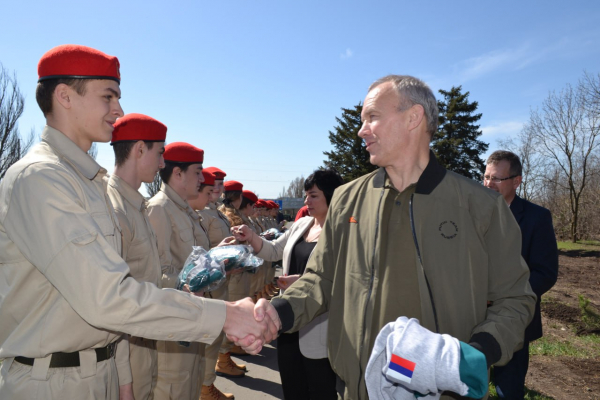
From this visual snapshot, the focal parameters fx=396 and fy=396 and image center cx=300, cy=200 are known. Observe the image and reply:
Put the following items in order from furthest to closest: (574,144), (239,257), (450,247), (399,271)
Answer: (574,144)
(239,257)
(399,271)
(450,247)

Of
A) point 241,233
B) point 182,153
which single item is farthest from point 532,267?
point 182,153

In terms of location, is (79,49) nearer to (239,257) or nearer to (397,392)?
(239,257)

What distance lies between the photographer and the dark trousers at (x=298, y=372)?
3656 millimetres

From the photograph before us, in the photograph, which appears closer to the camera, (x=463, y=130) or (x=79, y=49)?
(x=79, y=49)

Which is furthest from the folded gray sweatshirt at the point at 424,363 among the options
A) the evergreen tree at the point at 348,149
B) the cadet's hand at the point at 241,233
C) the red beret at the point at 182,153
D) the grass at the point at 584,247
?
the evergreen tree at the point at 348,149

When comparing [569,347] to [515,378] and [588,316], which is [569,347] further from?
[515,378]

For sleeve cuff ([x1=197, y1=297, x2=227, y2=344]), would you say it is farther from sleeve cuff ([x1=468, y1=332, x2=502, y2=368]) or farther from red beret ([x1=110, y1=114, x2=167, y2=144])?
red beret ([x1=110, y1=114, x2=167, y2=144])

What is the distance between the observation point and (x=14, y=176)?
1.88 metres

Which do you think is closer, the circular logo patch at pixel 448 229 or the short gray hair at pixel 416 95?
the circular logo patch at pixel 448 229

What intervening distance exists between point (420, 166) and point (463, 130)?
44921 mm

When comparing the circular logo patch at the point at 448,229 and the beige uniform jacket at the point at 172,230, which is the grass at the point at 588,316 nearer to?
the circular logo patch at the point at 448,229

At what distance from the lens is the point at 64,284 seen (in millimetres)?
1841

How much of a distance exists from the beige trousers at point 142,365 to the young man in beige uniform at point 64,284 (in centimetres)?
90

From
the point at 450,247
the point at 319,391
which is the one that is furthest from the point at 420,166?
the point at 319,391
